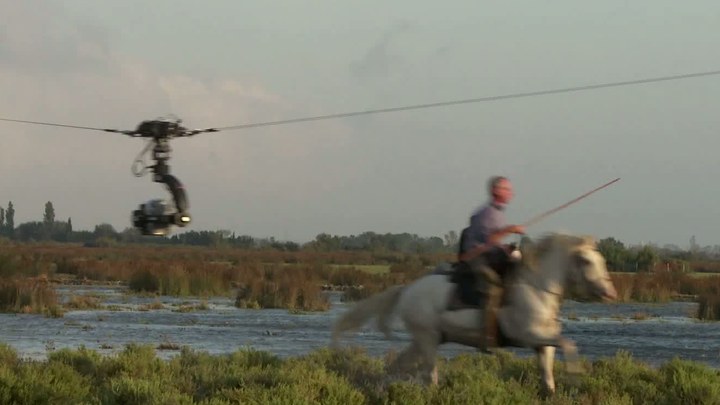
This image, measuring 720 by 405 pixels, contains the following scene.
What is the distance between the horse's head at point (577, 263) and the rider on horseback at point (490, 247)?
0.36 m

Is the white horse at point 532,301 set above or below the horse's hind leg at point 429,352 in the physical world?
above

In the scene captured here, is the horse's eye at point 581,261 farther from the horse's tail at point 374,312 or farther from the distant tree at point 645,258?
the distant tree at point 645,258

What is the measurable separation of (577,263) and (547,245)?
1.36ft

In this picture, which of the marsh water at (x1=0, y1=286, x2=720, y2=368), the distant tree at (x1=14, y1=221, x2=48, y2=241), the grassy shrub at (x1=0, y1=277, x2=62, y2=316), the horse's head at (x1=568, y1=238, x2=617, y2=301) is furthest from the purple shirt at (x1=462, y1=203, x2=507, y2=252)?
the distant tree at (x1=14, y1=221, x2=48, y2=241)

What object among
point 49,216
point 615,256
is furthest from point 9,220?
point 615,256

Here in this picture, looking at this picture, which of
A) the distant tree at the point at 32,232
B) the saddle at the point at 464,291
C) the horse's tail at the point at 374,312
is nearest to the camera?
the saddle at the point at 464,291

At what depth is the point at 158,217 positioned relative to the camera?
48.0 feet

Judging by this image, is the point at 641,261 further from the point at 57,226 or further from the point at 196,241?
the point at 57,226

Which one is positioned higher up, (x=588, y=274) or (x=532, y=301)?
(x=588, y=274)

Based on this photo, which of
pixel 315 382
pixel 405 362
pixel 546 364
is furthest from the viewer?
pixel 315 382

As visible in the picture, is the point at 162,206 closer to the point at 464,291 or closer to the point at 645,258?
the point at 464,291

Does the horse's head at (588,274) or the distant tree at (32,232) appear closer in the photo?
Answer: the horse's head at (588,274)

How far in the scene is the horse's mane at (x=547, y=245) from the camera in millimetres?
12922

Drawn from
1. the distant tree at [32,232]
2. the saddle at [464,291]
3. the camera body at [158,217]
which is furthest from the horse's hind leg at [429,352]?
the distant tree at [32,232]
